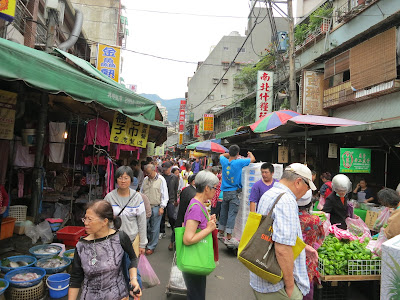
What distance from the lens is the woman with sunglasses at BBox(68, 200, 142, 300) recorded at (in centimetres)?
239

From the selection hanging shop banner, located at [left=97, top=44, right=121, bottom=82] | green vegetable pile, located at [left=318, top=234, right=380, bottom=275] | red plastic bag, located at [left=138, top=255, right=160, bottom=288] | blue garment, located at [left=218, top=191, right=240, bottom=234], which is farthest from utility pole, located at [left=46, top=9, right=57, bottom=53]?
green vegetable pile, located at [left=318, top=234, right=380, bottom=275]

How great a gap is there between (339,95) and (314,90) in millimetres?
1351

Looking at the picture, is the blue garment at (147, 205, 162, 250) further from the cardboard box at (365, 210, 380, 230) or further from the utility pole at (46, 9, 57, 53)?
the utility pole at (46, 9, 57, 53)

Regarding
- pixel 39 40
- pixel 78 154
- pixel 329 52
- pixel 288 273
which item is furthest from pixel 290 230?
pixel 39 40

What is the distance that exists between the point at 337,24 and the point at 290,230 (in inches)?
511

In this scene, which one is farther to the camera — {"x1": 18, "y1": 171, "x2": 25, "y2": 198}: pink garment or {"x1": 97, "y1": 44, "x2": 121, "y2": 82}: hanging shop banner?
{"x1": 97, "y1": 44, "x2": 121, "y2": 82}: hanging shop banner

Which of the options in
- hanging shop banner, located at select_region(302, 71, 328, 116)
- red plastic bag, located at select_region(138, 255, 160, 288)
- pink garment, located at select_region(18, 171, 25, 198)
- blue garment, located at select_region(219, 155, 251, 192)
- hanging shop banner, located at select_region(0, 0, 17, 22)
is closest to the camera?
red plastic bag, located at select_region(138, 255, 160, 288)

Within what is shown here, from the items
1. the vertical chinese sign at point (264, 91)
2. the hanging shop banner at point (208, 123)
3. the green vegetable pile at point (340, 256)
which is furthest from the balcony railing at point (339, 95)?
the hanging shop banner at point (208, 123)

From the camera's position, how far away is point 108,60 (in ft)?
47.5

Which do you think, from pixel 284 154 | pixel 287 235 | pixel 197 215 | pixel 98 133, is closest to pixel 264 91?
pixel 284 154

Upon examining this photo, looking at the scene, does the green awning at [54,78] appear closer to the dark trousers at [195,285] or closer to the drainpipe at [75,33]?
the dark trousers at [195,285]

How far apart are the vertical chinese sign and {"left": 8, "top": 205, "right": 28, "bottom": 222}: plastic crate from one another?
12.7 meters

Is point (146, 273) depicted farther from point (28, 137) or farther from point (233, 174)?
point (28, 137)

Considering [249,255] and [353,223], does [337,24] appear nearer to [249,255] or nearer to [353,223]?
[353,223]
